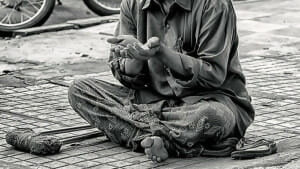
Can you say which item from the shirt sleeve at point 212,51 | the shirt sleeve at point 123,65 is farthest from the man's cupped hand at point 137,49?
the shirt sleeve at point 123,65

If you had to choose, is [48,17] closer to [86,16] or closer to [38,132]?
[86,16]

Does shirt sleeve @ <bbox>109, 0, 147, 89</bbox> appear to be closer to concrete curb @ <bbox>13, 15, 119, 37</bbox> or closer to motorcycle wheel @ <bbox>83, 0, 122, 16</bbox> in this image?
concrete curb @ <bbox>13, 15, 119, 37</bbox>

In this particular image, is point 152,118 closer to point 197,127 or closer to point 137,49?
point 197,127

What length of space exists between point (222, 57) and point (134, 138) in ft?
2.48

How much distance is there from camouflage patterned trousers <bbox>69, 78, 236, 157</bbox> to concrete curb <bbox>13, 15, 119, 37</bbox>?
414 centimetres

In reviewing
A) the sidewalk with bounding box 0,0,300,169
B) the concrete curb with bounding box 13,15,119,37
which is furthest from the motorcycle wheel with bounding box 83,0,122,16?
the sidewalk with bounding box 0,0,300,169

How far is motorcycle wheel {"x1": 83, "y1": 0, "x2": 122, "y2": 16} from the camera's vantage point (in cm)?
1063

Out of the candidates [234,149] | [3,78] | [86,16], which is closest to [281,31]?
[86,16]

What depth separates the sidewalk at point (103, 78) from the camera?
5.24 metres

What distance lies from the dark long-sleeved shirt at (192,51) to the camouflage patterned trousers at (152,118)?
100 mm

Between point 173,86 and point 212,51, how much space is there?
35 cm

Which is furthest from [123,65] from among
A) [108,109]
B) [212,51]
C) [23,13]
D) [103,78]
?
[23,13]

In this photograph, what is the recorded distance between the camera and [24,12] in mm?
9883

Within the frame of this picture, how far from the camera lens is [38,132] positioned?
579cm
